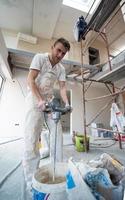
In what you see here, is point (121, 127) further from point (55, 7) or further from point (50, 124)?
point (55, 7)

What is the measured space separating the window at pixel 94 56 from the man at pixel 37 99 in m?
3.59

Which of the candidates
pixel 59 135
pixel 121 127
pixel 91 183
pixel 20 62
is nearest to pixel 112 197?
pixel 91 183

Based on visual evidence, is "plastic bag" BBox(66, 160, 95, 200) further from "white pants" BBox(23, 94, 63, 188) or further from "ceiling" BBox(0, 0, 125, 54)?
"ceiling" BBox(0, 0, 125, 54)

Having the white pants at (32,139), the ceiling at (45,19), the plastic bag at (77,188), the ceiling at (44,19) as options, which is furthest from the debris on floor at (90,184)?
the ceiling at (44,19)

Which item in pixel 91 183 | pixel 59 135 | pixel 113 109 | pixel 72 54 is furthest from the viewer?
pixel 72 54

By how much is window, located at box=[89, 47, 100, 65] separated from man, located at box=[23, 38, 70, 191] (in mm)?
3592

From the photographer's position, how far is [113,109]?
7.45ft

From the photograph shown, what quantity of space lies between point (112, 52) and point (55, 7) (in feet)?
8.18

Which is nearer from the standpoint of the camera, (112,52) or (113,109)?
(113,109)

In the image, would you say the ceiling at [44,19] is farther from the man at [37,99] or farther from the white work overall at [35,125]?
the white work overall at [35,125]

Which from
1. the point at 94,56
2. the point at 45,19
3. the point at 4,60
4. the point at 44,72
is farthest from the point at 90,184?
the point at 94,56

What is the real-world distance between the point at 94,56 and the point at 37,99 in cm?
404

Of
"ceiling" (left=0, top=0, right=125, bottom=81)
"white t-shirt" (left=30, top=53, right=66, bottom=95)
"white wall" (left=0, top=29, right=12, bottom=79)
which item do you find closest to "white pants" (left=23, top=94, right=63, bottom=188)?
"white t-shirt" (left=30, top=53, right=66, bottom=95)

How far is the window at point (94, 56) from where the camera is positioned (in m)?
4.55
